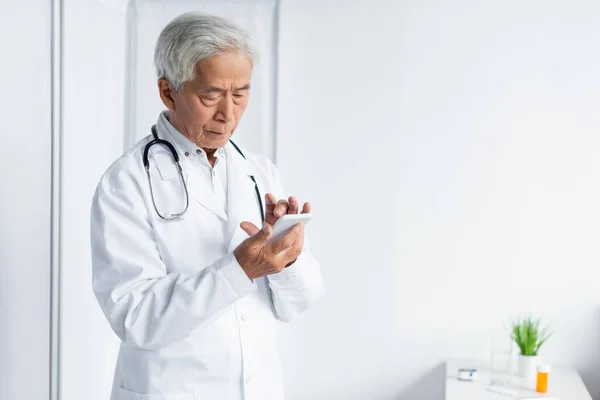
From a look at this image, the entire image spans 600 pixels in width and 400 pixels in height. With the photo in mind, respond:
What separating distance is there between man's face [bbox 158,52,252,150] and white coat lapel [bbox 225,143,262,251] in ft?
0.34

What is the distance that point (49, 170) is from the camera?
90.7 inches

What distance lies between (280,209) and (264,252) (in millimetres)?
100

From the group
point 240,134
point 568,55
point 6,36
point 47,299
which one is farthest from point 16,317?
point 568,55

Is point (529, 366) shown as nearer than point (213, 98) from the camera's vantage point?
No

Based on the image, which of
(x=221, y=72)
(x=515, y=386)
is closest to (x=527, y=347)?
(x=515, y=386)

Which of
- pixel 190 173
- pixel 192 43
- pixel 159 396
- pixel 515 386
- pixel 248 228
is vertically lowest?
pixel 515 386

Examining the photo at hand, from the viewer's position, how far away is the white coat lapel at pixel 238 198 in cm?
160

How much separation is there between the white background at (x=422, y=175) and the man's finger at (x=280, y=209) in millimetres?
1343

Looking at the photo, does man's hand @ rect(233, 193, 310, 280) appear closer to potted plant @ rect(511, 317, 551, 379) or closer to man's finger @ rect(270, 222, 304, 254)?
man's finger @ rect(270, 222, 304, 254)

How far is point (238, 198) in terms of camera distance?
1.64 metres

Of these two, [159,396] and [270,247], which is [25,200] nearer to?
[159,396]

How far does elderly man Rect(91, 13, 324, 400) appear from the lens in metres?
1.42

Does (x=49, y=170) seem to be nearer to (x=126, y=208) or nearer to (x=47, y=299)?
(x=47, y=299)

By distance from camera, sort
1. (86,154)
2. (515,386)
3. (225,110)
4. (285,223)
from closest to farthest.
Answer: (285,223), (225,110), (515,386), (86,154)
